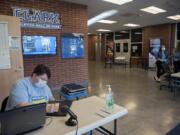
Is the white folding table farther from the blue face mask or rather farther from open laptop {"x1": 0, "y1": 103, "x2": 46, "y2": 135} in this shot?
the blue face mask

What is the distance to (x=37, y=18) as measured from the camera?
4.66m

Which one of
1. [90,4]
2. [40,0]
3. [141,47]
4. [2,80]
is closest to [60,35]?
[40,0]

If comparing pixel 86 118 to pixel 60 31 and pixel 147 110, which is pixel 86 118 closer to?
pixel 147 110

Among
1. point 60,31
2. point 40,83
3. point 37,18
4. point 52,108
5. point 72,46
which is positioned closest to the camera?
point 52,108

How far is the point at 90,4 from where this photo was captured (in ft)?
18.4

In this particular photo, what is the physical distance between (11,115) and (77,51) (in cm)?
459

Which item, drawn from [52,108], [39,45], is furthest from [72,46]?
[52,108]

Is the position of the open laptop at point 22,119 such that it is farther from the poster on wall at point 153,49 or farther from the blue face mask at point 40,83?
the poster on wall at point 153,49

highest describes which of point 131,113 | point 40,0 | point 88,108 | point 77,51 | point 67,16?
point 40,0

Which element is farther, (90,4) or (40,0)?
(90,4)

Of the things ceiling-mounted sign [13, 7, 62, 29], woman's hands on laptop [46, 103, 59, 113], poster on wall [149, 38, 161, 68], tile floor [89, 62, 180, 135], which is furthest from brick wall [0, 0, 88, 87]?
poster on wall [149, 38, 161, 68]

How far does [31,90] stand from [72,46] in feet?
12.4

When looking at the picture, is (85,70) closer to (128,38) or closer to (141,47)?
(141,47)

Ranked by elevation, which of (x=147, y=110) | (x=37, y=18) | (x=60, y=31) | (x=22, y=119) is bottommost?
(x=147, y=110)
